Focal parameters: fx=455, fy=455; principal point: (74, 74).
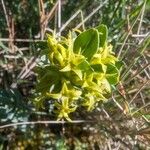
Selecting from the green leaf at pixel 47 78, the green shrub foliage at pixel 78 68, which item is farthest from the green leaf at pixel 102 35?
the green leaf at pixel 47 78

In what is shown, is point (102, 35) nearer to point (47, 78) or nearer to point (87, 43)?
point (87, 43)

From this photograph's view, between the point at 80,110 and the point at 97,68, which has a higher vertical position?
the point at 97,68

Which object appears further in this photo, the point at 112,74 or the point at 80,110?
the point at 80,110

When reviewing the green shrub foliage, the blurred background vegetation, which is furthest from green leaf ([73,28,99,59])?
the blurred background vegetation

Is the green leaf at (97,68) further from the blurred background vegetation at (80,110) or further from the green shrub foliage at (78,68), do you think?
the blurred background vegetation at (80,110)

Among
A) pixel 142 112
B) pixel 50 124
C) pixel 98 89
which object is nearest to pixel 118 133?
pixel 142 112

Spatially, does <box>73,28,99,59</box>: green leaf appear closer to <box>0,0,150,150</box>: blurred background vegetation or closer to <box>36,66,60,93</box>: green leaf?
<box>36,66,60,93</box>: green leaf

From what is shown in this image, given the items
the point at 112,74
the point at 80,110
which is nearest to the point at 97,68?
the point at 112,74
